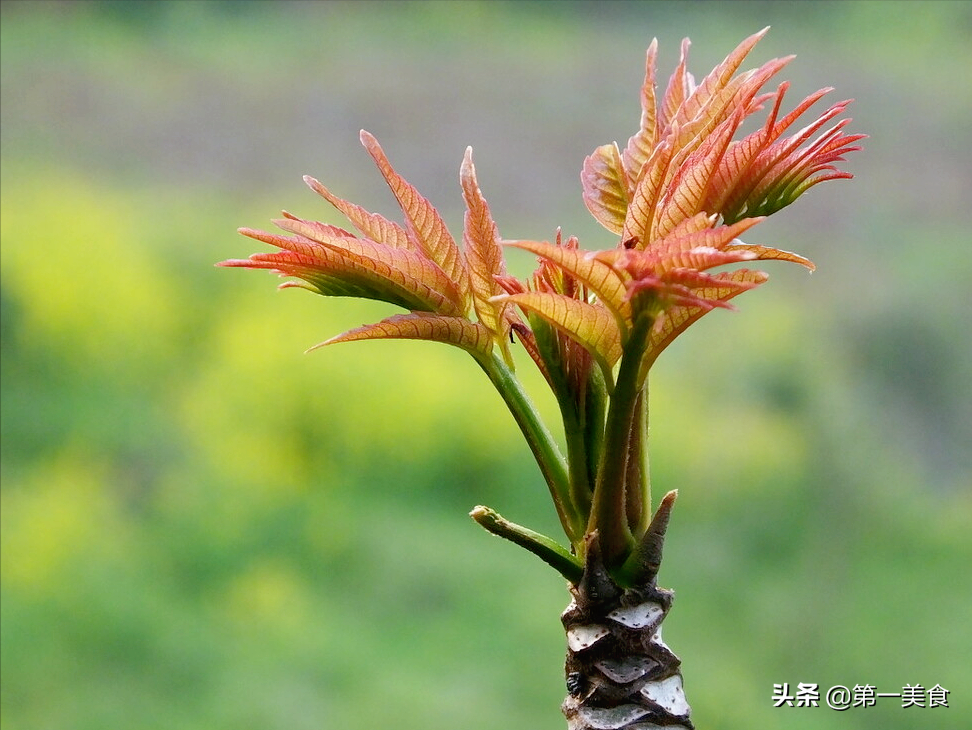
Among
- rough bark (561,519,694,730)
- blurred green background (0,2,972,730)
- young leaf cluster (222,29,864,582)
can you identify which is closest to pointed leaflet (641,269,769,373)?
young leaf cluster (222,29,864,582)

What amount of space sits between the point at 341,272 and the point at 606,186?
0.17 m

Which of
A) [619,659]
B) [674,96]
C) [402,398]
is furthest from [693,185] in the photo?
[402,398]

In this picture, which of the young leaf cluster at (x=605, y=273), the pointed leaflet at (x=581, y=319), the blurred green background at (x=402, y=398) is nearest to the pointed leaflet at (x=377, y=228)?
the young leaf cluster at (x=605, y=273)

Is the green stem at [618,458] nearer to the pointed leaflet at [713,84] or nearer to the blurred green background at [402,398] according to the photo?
the pointed leaflet at [713,84]

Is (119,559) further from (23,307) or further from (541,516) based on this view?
(541,516)

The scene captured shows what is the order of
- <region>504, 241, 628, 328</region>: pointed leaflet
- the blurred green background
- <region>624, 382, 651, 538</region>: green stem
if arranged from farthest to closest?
the blurred green background
<region>624, 382, 651, 538</region>: green stem
<region>504, 241, 628, 328</region>: pointed leaflet

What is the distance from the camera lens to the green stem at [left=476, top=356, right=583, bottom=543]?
1.79 ft

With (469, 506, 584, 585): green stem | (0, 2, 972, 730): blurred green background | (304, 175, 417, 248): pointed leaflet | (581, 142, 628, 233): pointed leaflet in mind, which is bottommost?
(469, 506, 584, 585): green stem

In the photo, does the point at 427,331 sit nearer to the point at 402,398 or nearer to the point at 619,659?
the point at 619,659

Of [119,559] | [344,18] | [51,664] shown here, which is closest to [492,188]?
[344,18]

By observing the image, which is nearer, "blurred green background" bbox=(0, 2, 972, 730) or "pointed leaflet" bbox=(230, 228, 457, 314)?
"pointed leaflet" bbox=(230, 228, 457, 314)

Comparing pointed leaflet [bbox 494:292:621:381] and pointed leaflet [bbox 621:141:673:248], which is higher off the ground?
pointed leaflet [bbox 621:141:673:248]

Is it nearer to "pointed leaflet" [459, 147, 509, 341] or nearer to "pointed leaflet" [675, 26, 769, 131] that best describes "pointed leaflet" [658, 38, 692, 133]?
"pointed leaflet" [675, 26, 769, 131]

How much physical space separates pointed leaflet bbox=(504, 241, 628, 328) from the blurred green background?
1068mm
